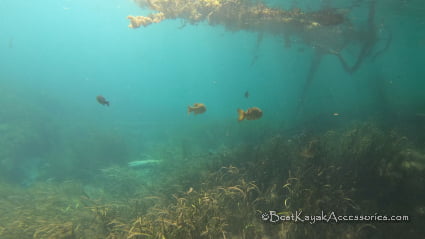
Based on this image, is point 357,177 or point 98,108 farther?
point 98,108

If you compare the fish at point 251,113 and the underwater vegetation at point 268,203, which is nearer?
the underwater vegetation at point 268,203

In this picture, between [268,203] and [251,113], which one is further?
[251,113]

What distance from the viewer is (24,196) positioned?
9.38 meters

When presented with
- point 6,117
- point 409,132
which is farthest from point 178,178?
point 6,117

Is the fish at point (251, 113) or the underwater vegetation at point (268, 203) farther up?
the fish at point (251, 113)

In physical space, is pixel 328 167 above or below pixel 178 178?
above

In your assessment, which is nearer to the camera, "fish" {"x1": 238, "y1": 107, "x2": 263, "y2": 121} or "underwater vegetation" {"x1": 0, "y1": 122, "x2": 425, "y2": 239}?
"underwater vegetation" {"x1": 0, "y1": 122, "x2": 425, "y2": 239}

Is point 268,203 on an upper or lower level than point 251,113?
lower

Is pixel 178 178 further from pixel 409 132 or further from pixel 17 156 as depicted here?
pixel 17 156

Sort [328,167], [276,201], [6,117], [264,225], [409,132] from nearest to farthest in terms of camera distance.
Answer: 1. [264,225]
2. [276,201]
3. [328,167]
4. [409,132]
5. [6,117]

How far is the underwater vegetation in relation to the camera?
15.4 feet

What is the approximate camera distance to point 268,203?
18.9 feet

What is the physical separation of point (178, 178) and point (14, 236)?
468 centimetres

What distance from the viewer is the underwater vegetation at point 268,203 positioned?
4.68 meters
